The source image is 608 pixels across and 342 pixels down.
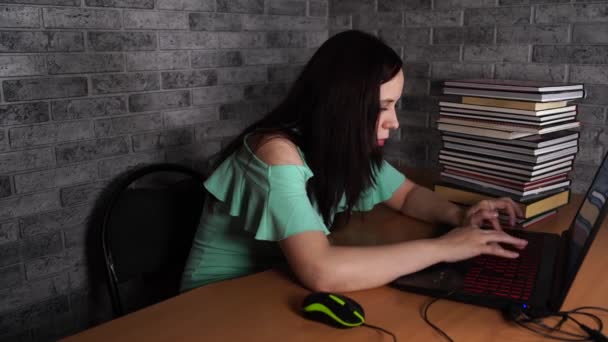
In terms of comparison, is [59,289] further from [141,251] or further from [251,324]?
[251,324]

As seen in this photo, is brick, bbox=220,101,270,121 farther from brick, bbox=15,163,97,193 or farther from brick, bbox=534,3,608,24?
brick, bbox=534,3,608,24

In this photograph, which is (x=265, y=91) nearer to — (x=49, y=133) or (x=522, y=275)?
(x=49, y=133)

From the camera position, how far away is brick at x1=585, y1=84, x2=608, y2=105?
1.76 meters

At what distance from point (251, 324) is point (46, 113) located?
3.25 ft

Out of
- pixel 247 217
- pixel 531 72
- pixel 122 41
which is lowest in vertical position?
pixel 247 217

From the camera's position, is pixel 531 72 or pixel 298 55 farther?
pixel 298 55

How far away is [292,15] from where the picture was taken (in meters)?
2.29

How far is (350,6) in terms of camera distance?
92.5 inches

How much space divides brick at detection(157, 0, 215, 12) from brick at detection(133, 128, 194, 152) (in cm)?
42

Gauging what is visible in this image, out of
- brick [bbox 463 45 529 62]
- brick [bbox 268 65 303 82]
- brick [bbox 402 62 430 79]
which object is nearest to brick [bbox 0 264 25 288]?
brick [bbox 268 65 303 82]

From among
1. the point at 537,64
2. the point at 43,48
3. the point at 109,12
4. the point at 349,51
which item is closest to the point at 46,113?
the point at 43,48

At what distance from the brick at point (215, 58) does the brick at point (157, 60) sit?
43 mm

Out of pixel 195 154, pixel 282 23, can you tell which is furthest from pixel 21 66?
pixel 282 23

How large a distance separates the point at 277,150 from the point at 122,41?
817mm
